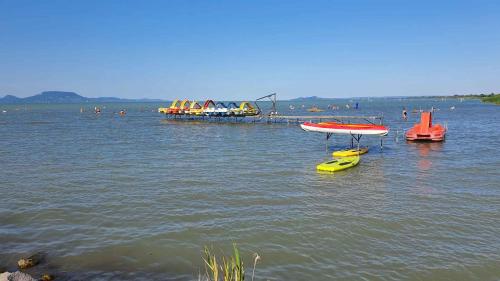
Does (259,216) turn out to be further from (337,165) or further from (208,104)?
(208,104)

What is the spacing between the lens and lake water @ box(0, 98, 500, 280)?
1320 centimetres

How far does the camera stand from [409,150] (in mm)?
38938

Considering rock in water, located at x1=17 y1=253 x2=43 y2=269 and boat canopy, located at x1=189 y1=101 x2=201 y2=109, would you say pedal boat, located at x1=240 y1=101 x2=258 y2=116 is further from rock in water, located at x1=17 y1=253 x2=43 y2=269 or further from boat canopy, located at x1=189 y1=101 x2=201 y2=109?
rock in water, located at x1=17 y1=253 x2=43 y2=269

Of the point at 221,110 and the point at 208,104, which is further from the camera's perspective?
the point at 208,104

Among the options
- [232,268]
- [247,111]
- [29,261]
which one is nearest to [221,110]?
[247,111]

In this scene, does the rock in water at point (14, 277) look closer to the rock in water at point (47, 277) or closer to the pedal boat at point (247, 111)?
the rock in water at point (47, 277)

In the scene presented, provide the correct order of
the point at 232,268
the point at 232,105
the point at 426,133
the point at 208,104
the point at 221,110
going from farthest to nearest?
the point at 208,104, the point at 232,105, the point at 221,110, the point at 426,133, the point at 232,268

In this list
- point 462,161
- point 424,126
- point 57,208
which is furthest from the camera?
point 424,126

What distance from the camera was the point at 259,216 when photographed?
1800 centimetres

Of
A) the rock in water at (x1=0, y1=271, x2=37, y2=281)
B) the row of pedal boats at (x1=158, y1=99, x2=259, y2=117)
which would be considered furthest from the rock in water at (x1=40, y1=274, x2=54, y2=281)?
the row of pedal boats at (x1=158, y1=99, x2=259, y2=117)

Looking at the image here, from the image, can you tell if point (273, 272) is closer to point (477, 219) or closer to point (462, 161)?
point (477, 219)

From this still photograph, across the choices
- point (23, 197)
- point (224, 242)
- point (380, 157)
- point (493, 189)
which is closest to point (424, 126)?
point (380, 157)

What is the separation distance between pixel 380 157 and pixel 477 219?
59.3 feet

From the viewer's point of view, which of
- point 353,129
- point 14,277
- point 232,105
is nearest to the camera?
point 14,277
